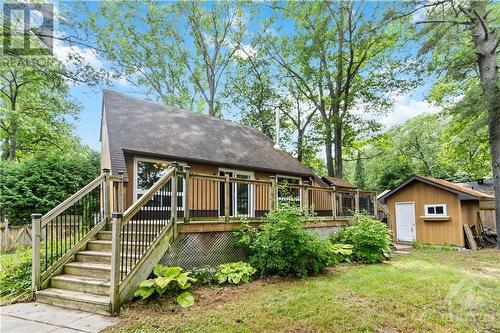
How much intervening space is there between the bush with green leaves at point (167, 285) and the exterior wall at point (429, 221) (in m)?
12.1

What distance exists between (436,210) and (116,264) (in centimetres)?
1362

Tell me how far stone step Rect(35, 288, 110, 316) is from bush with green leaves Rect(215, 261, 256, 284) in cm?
207

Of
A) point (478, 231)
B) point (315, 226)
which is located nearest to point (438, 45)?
point (478, 231)

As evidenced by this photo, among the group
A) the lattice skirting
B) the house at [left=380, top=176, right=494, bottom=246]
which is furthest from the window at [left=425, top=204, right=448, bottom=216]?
the lattice skirting

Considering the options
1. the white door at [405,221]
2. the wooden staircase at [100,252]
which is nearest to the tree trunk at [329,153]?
the white door at [405,221]

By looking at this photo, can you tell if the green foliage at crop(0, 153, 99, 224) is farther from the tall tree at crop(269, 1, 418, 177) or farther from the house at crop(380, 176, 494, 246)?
the house at crop(380, 176, 494, 246)

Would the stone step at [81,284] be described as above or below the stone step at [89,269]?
below

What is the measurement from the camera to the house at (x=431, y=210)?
41.0ft

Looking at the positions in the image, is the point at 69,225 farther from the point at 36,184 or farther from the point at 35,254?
the point at 36,184

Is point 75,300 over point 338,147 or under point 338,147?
under

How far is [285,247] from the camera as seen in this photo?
20.2 feet

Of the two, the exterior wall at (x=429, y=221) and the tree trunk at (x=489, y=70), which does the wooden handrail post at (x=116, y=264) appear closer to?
the exterior wall at (x=429, y=221)

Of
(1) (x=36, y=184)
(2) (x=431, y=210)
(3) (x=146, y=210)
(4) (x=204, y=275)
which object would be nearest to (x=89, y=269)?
(3) (x=146, y=210)

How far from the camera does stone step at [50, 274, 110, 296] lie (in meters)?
4.70
